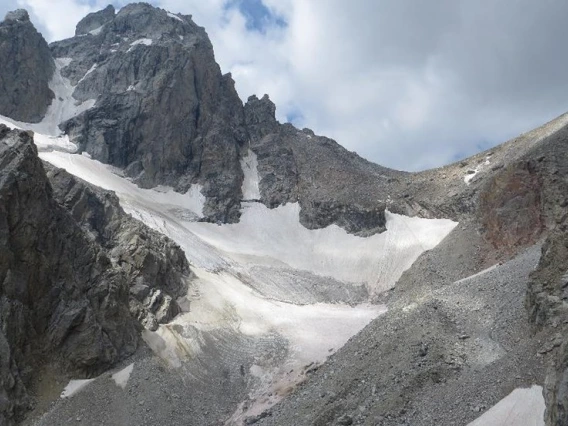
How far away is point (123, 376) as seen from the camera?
→ 38469mm

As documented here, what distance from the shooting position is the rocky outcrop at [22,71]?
10262 centimetres

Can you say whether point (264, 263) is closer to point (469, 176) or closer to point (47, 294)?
point (469, 176)

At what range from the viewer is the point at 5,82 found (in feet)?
336

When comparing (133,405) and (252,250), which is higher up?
(252,250)

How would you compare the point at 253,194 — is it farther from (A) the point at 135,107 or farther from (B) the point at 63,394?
(B) the point at 63,394

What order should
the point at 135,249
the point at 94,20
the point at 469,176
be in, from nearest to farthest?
the point at 135,249, the point at 469,176, the point at 94,20

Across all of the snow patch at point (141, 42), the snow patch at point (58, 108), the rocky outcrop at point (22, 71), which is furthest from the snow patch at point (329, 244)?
the rocky outcrop at point (22, 71)

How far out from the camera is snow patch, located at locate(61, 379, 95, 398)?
35625mm

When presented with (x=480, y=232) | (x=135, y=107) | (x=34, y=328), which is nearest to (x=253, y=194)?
(x=135, y=107)

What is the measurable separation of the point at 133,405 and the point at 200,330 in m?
12.0

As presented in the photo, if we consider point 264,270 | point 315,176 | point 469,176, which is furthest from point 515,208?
point 315,176

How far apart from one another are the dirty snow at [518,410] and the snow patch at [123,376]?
25.1 m

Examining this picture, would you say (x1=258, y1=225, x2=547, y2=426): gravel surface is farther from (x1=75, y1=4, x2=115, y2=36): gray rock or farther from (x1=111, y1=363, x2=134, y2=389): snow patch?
(x1=75, y1=4, x2=115, y2=36): gray rock

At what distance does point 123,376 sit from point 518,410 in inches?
1069
